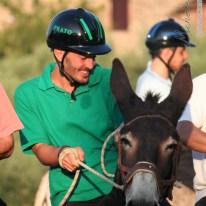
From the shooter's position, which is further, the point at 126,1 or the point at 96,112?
the point at 126,1

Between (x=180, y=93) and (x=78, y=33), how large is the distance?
4.81ft

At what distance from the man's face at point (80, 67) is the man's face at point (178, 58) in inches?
182

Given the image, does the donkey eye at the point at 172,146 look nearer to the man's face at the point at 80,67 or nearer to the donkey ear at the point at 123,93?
the donkey ear at the point at 123,93

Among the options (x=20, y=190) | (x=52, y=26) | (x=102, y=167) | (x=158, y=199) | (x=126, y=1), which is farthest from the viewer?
(x=126, y=1)

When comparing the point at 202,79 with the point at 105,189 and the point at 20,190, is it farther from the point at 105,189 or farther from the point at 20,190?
the point at 20,190

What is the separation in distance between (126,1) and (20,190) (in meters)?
28.7

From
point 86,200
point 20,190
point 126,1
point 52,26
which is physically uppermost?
point 52,26

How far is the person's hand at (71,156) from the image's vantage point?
770cm

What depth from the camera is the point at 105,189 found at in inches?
326

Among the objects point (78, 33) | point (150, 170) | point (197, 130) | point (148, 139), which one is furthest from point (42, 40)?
point (150, 170)

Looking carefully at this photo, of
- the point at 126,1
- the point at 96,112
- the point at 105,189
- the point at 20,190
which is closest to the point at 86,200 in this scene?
the point at 105,189

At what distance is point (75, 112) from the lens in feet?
27.1

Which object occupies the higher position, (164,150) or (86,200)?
(164,150)

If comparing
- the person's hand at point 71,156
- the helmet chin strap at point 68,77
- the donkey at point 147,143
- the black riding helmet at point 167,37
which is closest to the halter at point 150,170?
the donkey at point 147,143
